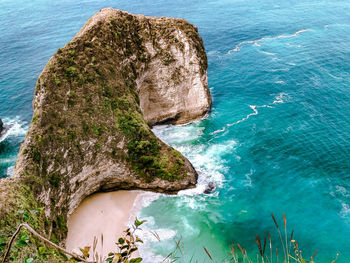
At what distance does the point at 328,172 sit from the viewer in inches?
1388

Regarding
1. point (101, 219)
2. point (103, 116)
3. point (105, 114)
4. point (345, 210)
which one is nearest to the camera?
point (101, 219)

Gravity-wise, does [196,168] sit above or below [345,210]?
above

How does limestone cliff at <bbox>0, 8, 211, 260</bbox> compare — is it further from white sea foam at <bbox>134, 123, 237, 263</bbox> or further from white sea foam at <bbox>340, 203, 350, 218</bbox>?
white sea foam at <bbox>340, 203, 350, 218</bbox>

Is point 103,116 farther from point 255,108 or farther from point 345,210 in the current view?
point 345,210

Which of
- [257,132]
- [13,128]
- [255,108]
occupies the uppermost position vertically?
[13,128]

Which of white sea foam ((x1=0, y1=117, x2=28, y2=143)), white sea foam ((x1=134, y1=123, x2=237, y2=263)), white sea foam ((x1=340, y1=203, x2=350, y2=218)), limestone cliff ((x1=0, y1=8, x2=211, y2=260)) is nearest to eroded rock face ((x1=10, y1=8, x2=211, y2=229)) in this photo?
limestone cliff ((x1=0, y1=8, x2=211, y2=260))

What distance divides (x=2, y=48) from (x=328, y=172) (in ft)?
274

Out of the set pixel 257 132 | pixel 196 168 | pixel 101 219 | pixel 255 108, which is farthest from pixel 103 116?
pixel 255 108

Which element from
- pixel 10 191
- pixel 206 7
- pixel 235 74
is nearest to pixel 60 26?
pixel 206 7

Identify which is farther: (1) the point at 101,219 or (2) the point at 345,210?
(2) the point at 345,210

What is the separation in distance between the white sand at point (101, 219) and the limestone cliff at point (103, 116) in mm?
1072

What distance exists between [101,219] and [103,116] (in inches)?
445

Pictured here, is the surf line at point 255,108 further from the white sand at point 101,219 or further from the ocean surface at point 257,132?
the white sand at point 101,219

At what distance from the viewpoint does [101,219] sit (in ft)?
98.8
